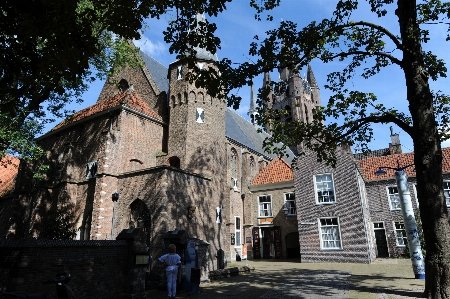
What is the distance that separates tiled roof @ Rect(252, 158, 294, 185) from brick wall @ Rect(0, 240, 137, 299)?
717 inches

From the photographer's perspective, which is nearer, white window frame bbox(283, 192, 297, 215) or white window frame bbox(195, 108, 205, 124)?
white window frame bbox(195, 108, 205, 124)

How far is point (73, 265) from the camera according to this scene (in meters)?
7.84

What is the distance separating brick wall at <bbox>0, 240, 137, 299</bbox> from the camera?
6.68 metres

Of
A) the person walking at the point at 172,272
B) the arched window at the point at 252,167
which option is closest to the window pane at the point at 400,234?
the arched window at the point at 252,167

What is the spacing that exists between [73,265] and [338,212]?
651 inches

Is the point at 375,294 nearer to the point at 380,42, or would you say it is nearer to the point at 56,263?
the point at 380,42

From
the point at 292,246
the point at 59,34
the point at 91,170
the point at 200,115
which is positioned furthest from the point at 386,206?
the point at 59,34

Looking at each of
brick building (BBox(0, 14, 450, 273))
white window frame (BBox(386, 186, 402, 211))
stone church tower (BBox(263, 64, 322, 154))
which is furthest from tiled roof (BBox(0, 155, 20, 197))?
stone church tower (BBox(263, 64, 322, 154))

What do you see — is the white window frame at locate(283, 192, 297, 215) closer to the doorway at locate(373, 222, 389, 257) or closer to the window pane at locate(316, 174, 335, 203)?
the window pane at locate(316, 174, 335, 203)

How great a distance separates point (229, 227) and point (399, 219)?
41.3ft

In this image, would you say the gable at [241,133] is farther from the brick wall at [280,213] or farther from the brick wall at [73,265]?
the brick wall at [73,265]

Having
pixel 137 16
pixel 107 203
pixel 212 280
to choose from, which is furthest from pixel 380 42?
pixel 107 203

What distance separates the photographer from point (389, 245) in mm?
21938

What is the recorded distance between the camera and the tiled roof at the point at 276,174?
1008 inches
